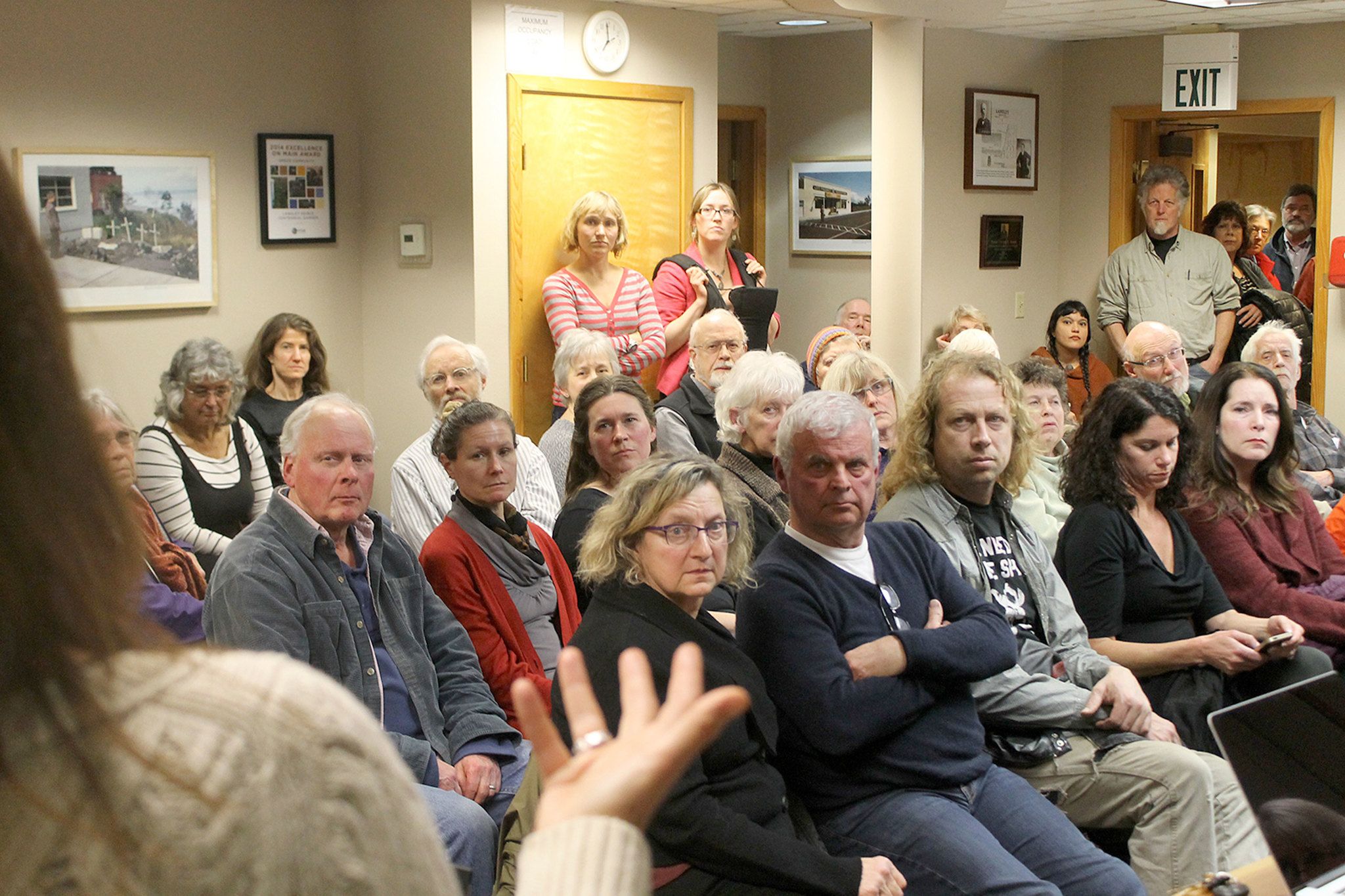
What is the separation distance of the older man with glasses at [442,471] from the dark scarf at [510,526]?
0.28 m

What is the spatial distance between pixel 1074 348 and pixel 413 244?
12.2 feet

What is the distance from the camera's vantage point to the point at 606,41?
239 inches

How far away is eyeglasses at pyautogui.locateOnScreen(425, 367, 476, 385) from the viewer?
4789mm

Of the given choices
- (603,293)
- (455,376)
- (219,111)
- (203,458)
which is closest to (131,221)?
(219,111)

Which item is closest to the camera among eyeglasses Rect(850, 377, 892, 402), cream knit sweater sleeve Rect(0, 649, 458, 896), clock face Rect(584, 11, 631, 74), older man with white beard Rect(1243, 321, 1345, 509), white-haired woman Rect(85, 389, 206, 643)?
cream knit sweater sleeve Rect(0, 649, 458, 896)

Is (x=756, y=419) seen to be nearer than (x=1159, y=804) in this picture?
No

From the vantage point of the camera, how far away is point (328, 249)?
602 centimetres

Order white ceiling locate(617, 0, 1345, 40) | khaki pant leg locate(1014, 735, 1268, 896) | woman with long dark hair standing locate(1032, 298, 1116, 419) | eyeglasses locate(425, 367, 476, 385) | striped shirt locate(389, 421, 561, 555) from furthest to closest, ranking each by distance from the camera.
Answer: woman with long dark hair standing locate(1032, 298, 1116, 419)
white ceiling locate(617, 0, 1345, 40)
eyeglasses locate(425, 367, 476, 385)
striped shirt locate(389, 421, 561, 555)
khaki pant leg locate(1014, 735, 1268, 896)

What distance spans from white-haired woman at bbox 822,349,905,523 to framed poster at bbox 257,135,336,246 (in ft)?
8.44

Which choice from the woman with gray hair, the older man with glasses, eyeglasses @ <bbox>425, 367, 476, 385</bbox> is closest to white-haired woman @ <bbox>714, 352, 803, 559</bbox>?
the older man with glasses

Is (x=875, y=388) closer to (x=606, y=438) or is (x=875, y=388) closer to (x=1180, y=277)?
(x=606, y=438)

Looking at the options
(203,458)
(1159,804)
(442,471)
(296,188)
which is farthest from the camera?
(296,188)

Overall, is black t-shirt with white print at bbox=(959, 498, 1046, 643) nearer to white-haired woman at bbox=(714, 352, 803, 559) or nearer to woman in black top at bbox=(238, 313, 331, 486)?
white-haired woman at bbox=(714, 352, 803, 559)

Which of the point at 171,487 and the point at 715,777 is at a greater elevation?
the point at 171,487
